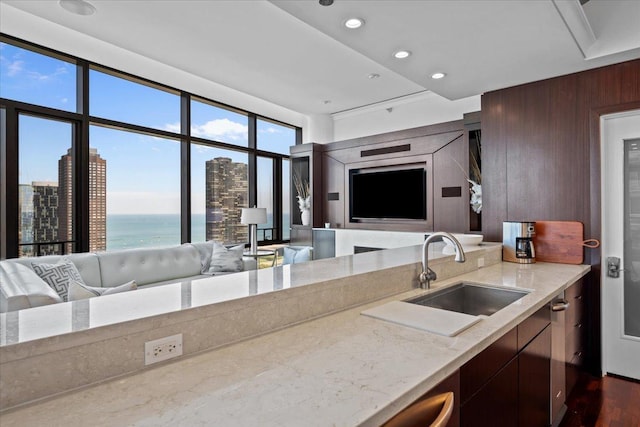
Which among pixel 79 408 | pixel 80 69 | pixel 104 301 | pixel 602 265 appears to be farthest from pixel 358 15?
pixel 80 69

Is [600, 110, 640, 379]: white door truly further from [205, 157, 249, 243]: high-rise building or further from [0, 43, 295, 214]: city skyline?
[0, 43, 295, 214]: city skyline

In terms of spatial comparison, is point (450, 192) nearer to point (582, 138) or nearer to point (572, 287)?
point (582, 138)

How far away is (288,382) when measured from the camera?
0.92 metres

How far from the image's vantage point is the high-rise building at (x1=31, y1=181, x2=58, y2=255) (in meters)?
3.75

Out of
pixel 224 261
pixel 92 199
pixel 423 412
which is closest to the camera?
pixel 423 412

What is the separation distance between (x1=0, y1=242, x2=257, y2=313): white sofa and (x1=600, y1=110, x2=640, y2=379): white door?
3827mm

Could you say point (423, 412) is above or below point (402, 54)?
below

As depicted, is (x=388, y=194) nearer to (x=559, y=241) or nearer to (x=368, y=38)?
(x=559, y=241)

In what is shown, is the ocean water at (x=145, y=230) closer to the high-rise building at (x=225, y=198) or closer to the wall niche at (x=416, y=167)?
the high-rise building at (x=225, y=198)

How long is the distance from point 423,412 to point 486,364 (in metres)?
0.54

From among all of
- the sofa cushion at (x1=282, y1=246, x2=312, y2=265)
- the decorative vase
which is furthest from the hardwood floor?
the decorative vase

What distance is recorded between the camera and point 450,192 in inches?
184

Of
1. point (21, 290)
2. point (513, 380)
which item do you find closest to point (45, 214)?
point (21, 290)

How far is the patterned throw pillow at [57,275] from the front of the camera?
117 inches
